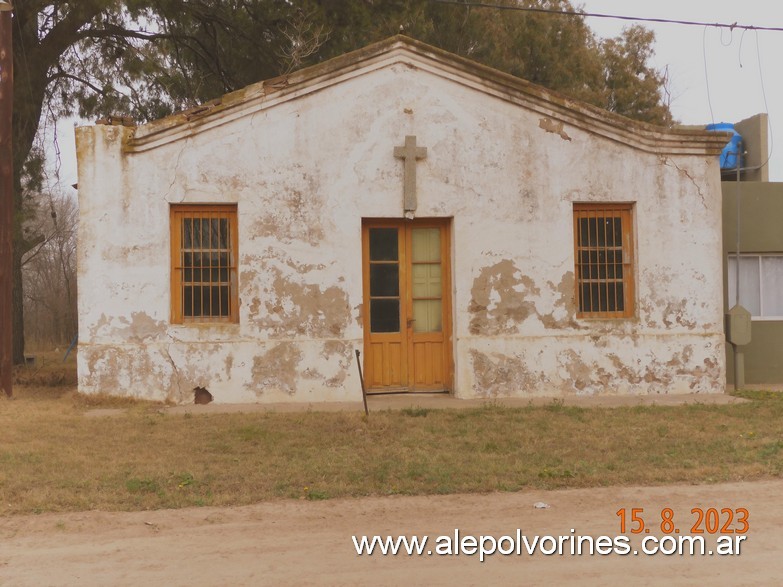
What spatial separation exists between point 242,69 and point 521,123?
7.66 m

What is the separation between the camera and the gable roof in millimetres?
11312

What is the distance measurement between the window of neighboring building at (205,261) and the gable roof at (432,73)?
112cm

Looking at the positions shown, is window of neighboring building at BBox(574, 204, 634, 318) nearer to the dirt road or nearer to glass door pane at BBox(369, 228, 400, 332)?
glass door pane at BBox(369, 228, 400, 332)

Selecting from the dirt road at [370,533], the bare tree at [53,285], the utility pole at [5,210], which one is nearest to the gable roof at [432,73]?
the utility pole at [5,210]

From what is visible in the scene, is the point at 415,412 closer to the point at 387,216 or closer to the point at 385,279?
the point at 385,279

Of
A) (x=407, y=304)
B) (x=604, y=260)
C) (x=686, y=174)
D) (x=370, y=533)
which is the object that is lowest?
(x=370, y=533)

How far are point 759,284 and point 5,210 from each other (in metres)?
11.9

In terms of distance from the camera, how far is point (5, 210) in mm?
11523

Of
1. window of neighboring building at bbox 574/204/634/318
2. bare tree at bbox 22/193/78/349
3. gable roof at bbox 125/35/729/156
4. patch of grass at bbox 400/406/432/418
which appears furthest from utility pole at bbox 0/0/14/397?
bare tree at bbox 22/193/78/349

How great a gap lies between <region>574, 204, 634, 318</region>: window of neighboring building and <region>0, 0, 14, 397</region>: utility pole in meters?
8.03

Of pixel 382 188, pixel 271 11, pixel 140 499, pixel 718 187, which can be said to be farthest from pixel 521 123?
pixel 140 499

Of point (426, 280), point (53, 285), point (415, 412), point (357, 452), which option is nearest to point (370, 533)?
point (357, 452)

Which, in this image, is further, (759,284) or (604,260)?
(759,284)

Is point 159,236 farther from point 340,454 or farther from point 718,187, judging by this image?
point 718,187
